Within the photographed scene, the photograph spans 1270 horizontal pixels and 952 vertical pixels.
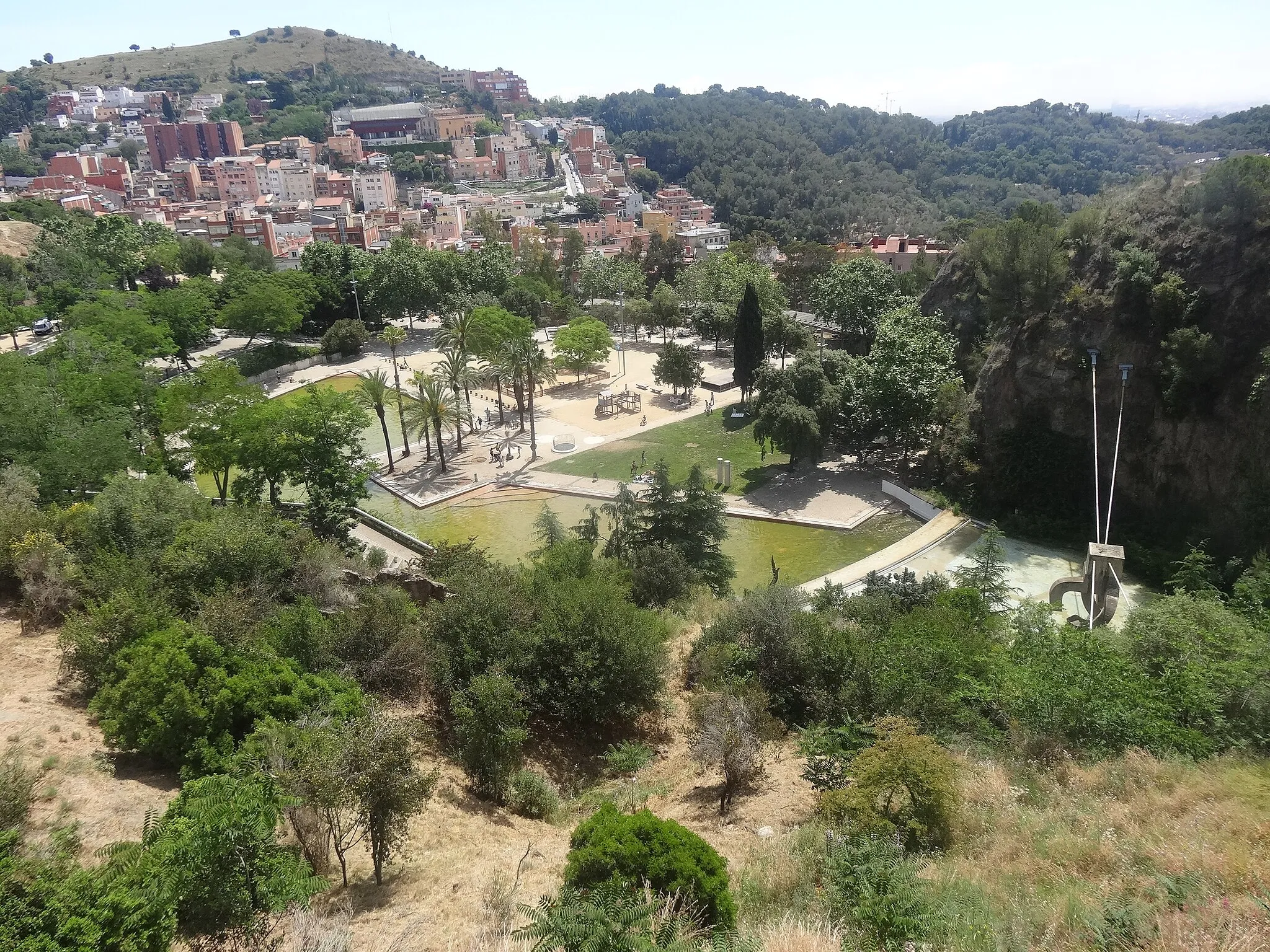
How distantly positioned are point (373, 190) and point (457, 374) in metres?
95.8

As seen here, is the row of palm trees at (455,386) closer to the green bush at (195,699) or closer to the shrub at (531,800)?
the green bush at (195,699)

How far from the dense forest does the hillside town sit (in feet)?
31.1

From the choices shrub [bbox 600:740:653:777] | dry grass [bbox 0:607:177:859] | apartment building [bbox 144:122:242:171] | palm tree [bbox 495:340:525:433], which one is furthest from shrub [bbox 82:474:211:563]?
apartment building [bbox 144:122:242:171]

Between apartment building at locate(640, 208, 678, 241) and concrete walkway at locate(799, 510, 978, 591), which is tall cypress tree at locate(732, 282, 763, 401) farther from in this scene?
apartment building at locate(640, 208, 678, 241)

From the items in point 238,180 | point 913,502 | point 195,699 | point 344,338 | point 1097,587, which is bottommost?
point 913,502

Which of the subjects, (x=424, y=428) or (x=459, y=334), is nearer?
(x=424, y=428)

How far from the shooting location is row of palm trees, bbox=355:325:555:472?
1268 inches

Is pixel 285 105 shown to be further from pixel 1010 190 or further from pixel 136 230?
pixel 1010 190

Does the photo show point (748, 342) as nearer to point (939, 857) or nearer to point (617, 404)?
point (617, 404)

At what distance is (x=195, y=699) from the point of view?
1059cm

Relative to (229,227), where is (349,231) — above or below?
below

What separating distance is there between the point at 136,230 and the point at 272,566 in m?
59.7

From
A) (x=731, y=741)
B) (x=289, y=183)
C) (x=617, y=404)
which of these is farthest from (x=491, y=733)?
(x=289, y=183)

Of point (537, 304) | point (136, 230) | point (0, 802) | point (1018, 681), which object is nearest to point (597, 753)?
point (1018, 681)
